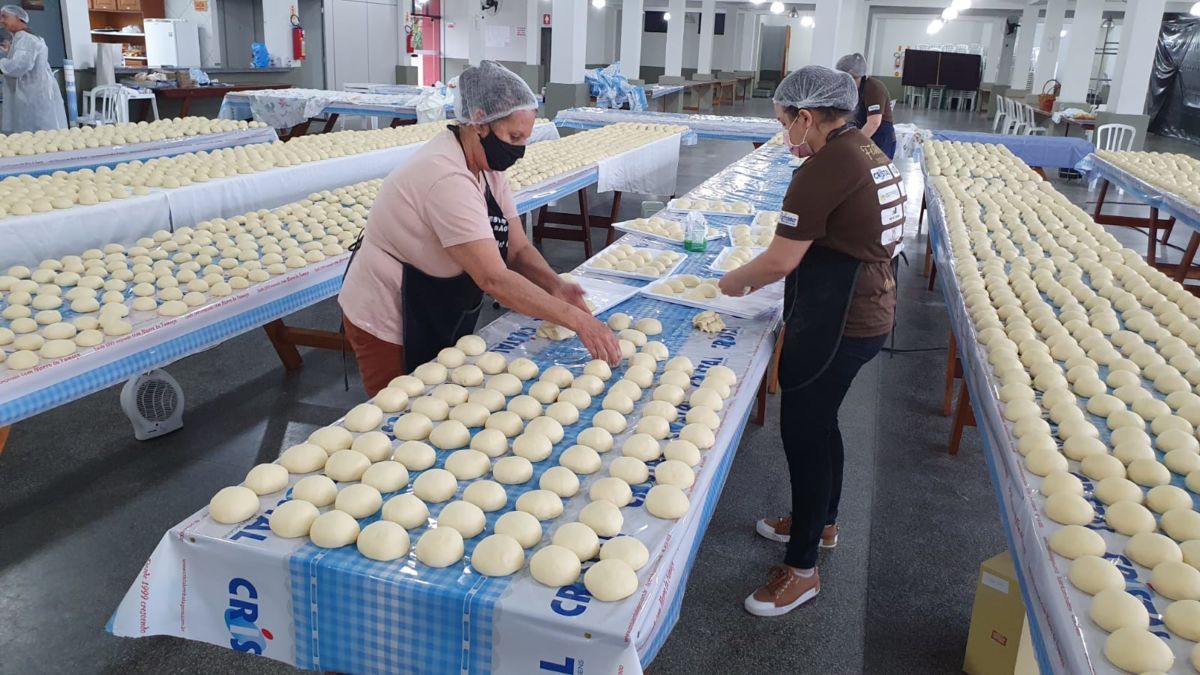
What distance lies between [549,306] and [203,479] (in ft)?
5.83

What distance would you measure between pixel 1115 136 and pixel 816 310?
9834 mm

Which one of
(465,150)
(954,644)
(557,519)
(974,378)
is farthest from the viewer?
(974,378)

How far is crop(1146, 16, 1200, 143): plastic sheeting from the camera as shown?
17.1 metres

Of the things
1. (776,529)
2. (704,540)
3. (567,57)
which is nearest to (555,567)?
(704,540)

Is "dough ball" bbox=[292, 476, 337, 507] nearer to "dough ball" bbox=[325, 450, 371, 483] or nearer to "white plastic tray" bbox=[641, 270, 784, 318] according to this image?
"dough ball" bbox=[325, 450, 371, 483]


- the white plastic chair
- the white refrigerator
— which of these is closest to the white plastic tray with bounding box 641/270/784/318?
the white plastic chair

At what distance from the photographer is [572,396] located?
200cm

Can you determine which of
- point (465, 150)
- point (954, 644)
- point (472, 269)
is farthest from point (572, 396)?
point (954, 644)

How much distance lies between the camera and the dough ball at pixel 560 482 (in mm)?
1589

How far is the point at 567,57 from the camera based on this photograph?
1011 centimetres

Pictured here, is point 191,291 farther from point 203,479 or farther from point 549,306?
point 549,306

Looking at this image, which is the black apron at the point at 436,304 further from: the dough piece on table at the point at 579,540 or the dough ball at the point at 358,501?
the dough piece on table at the point at 579,540

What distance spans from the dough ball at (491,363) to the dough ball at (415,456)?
1.57ft

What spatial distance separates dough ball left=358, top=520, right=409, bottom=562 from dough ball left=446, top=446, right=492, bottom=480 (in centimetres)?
26
